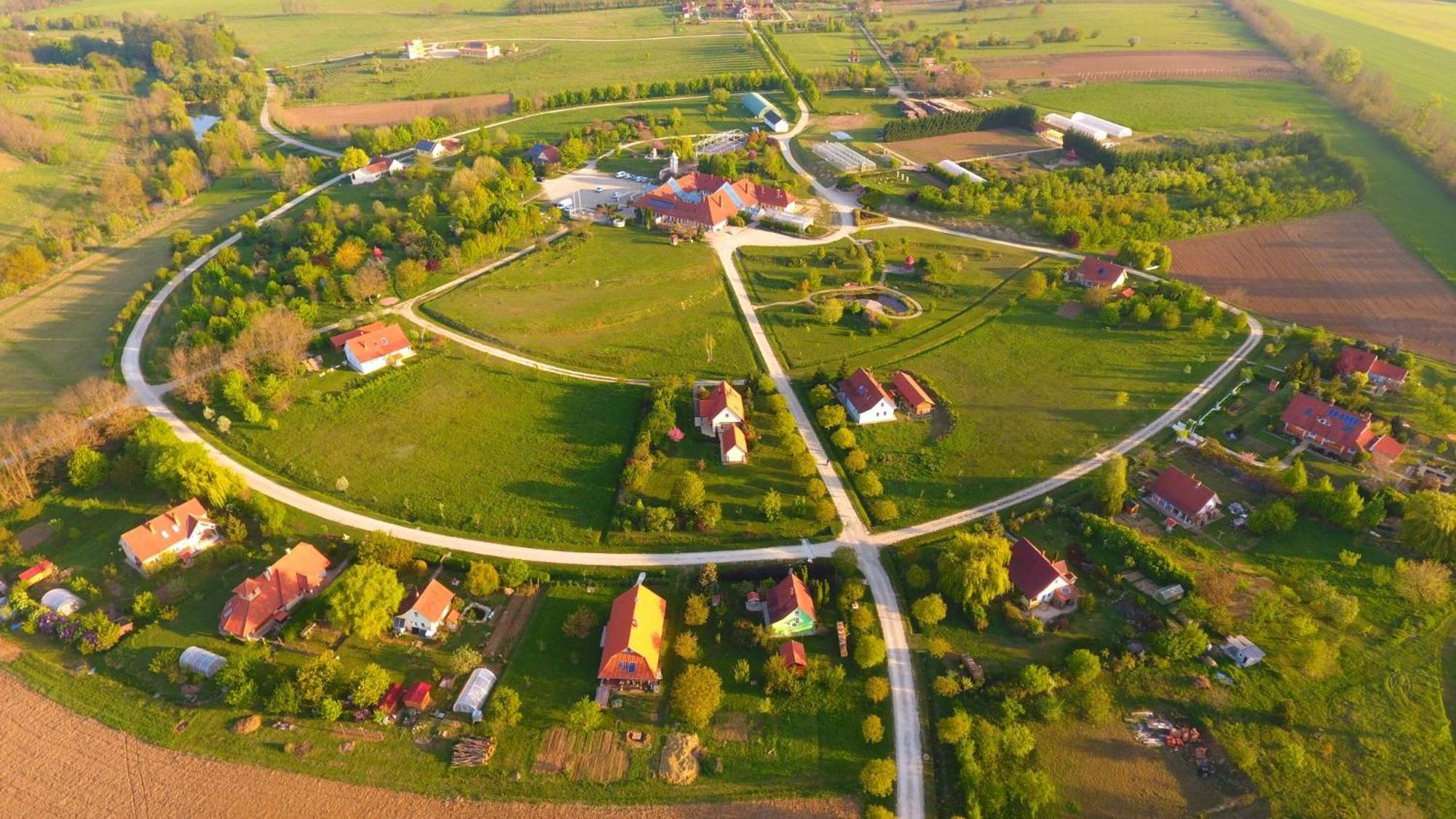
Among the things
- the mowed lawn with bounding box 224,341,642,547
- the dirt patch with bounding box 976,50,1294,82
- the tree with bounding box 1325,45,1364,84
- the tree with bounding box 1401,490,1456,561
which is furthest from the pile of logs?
the tree with bounding box 1325,45,1364,84

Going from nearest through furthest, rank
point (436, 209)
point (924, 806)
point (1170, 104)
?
point (924, 806)
point (436, 209)
point (1170, 104)

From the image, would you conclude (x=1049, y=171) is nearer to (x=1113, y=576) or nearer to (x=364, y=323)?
(x=1113, y=576)

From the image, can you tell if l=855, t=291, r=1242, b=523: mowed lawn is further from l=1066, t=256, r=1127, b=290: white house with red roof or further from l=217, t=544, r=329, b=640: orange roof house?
l=217, t=544, r=329, b=640: orange roof house

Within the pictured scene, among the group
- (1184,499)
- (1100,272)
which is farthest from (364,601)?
(1100,272)

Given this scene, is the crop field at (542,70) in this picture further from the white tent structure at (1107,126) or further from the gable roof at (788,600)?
the gable roof at (788,600)

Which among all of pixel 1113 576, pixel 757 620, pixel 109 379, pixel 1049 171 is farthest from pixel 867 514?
pixel 1049 171

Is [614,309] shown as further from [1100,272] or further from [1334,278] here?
[1334,278]
